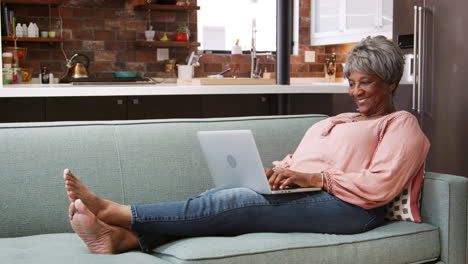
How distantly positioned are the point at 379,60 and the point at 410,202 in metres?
0.53

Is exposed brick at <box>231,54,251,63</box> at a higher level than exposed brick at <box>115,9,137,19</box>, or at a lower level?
lower

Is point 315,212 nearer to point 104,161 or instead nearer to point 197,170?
point 197,170

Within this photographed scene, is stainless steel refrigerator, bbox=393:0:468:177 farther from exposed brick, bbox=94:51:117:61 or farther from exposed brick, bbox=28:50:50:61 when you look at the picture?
exposed brick, bbox=28:50:50:61

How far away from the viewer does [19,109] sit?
3.95m

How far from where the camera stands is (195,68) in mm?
7531

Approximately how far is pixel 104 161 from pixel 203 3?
5441 mm

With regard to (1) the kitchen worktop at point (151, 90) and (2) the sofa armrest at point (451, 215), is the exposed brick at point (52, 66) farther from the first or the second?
(2) the sofa armrest at point (451, 215)

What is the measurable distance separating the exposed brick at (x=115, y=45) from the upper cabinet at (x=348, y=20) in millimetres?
2297

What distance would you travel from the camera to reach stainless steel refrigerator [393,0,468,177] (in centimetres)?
394

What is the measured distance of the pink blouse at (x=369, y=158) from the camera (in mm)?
2256

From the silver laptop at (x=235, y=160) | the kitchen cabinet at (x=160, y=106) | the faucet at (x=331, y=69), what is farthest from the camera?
the faucet at (x=331, y=69)

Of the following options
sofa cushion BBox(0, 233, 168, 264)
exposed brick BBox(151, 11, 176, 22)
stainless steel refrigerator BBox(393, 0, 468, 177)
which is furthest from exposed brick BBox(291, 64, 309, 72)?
sofa cushion BBox(0, 233, 168, 264)

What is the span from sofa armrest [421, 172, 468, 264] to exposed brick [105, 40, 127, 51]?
524 cm

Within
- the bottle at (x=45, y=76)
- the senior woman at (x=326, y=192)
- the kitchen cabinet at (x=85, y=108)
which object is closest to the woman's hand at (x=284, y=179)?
the senior woman at (x=326, y=192)
